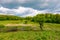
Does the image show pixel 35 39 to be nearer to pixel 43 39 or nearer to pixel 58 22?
pixel 43 39

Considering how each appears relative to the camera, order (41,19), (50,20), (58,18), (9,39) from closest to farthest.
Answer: (9,39), (41,19), (50,20), (58,18)

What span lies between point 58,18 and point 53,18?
400 cm

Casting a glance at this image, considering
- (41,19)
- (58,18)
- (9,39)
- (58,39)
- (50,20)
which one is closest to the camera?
(9,39)

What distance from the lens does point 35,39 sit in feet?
96.1

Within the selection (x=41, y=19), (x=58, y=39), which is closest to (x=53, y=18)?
(x=41, y=19)

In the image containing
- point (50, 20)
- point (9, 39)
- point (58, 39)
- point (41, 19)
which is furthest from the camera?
point (50, 20)

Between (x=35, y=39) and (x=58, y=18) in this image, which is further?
(x=58, y=18)

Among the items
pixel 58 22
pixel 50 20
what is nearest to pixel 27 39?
pixel 50 20

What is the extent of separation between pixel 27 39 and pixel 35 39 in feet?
5.02

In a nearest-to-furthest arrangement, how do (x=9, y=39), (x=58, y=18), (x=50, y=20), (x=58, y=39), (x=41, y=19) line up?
(x=9, y=39) < (x=58, y=39) < (x=41, y=19) < (x=50, y=20) < (x=58, y=18)

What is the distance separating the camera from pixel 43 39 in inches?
1164

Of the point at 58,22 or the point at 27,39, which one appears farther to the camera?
the point at 58,22

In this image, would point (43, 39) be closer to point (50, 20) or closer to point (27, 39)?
point (27, 39)

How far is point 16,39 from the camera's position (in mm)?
29547
